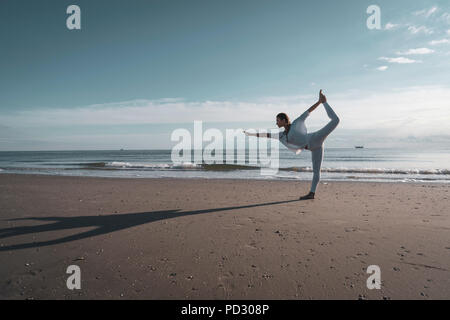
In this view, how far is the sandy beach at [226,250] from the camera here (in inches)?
94.3

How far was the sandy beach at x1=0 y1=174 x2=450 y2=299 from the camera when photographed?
2395 mm

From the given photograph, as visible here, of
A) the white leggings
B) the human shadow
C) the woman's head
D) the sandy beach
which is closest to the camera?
the sandy beach

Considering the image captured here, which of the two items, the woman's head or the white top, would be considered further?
the woman's head

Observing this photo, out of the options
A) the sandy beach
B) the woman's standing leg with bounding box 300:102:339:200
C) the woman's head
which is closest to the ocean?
the woman's standing leg with bounding box 300:102:339:200

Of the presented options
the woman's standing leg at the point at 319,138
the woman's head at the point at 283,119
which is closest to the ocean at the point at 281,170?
the woman's standing leg at the point at 319,138

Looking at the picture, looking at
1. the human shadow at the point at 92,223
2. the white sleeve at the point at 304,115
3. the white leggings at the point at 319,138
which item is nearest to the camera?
the human shadow at the point at 92,223

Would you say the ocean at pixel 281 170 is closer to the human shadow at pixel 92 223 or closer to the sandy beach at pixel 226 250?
the sandy beach at pixel 226 250

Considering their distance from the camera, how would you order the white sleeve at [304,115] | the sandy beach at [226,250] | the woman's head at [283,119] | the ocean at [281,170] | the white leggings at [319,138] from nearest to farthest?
the sandy beach at [226,250] → the white leggings at [319,138] → the white sleeve at [304,115] → the woman's head at [283,119] → the ocean at [281,170]

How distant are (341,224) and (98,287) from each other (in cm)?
388

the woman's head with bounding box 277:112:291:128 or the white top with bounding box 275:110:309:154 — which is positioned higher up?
the woman's head with bounding box 277:112:291:128

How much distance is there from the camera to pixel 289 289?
2.39m

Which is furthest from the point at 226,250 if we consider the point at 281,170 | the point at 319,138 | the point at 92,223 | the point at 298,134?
the point at 281,170

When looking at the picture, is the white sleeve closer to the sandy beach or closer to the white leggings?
the white leggings

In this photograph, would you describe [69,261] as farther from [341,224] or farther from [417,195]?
[417,195]
